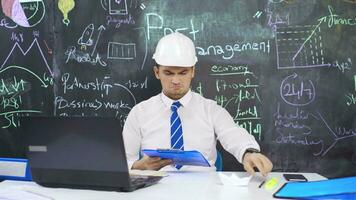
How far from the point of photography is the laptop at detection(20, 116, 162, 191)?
62.2 inches

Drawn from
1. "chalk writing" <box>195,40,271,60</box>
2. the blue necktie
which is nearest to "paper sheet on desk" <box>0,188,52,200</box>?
the blue necktie

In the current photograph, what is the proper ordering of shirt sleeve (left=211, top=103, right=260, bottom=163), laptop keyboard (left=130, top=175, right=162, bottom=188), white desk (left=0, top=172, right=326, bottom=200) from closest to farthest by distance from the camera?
white desk (left=0, top=172, right=326, bottom=200), laptop keyboard (left=130, top=175, right=162, bottom=188), shirt sleeve (left=211, top=103, right=260, bottom=163)

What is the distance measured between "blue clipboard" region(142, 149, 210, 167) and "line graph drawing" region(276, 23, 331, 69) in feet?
4.84

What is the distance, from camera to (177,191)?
169 centimetres

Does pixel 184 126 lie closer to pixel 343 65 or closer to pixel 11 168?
pixel 11 168

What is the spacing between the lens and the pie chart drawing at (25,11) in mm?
3639

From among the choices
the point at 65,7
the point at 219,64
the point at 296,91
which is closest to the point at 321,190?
the point at 296,91

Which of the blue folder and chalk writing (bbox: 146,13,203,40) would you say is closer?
the blue folder

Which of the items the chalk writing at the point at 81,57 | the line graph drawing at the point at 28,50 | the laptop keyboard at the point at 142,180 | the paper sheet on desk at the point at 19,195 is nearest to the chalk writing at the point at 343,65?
the chalk writing at the point at 81,57

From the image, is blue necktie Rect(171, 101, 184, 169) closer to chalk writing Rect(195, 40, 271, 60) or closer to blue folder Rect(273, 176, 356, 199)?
chalk writing Rect(195, 40, 271, 60)

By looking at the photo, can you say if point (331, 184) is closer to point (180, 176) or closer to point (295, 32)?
point (180, 176)

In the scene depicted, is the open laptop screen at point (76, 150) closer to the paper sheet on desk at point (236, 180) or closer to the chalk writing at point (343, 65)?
the paper sheet on desk at point (236, 180)

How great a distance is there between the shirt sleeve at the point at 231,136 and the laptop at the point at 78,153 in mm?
695

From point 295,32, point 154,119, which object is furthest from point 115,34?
point 295,32
